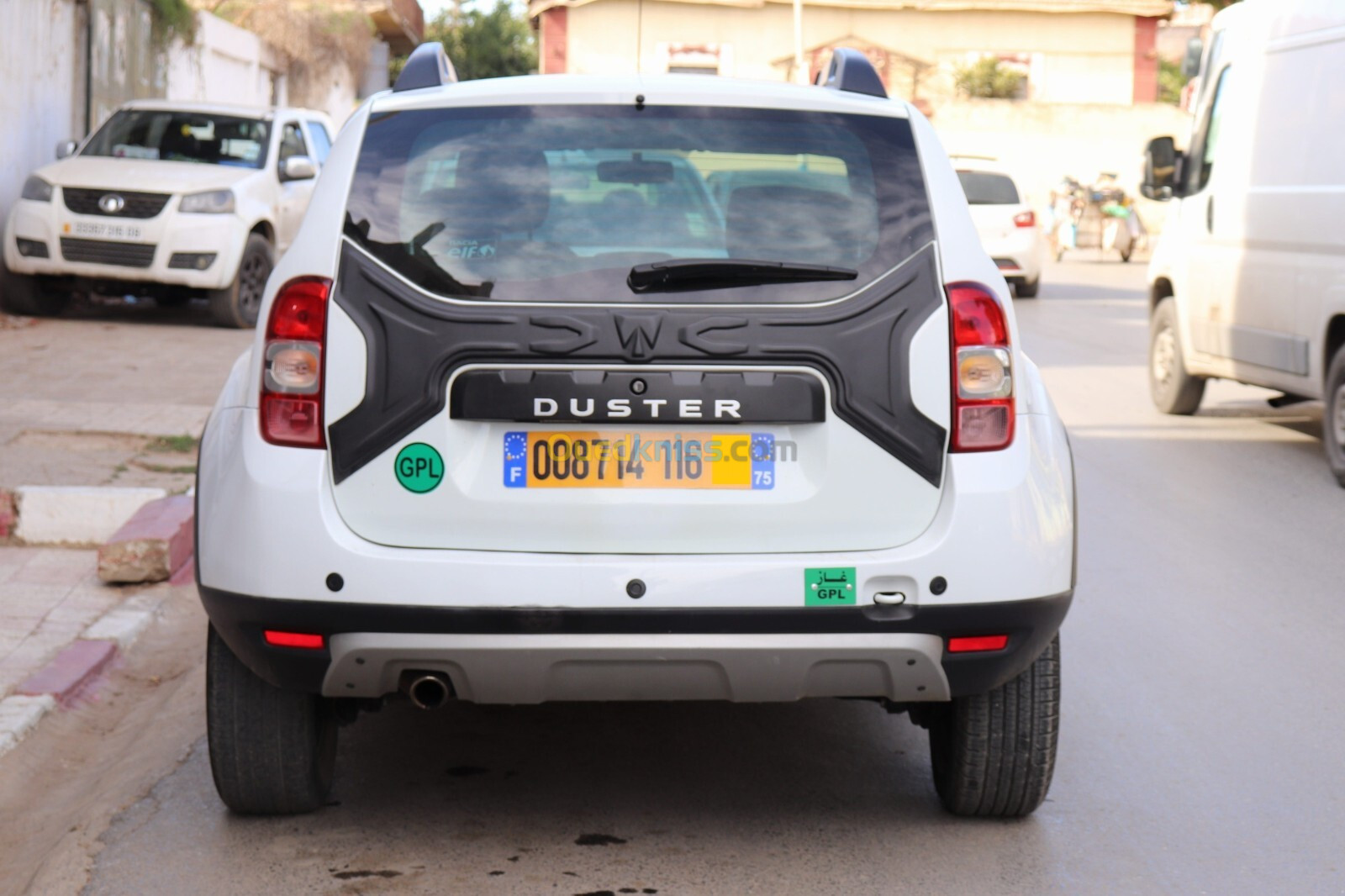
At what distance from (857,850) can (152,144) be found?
13327 millimetres

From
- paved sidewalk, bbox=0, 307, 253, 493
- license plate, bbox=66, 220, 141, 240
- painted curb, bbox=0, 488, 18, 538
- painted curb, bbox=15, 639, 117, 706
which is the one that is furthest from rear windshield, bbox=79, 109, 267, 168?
painted curb, bbox=15, 639, 117, 706

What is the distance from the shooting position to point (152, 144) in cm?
1579

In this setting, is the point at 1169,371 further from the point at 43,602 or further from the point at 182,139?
the point at 182,139

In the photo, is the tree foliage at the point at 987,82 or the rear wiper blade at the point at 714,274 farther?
the tree foliage at the point at 987,82

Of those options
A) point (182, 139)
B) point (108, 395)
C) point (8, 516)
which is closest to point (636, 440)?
point (8, 516)

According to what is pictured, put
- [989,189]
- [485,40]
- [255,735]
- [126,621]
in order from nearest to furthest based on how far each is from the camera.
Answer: [255,735]
[126,621]
[989,189]
[485,40]

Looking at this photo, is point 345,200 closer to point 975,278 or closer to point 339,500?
point 339,500

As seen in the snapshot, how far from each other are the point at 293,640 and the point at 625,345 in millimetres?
920

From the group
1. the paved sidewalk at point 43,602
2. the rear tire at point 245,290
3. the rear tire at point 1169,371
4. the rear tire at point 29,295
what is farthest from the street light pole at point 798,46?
→ the paved sidewalk at point 43,602

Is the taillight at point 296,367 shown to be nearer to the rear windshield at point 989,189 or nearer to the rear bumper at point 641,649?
the rear bumper at point 641,649

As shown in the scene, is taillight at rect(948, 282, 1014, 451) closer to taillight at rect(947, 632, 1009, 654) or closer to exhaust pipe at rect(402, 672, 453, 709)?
taillight at rect(947, 632, 1009, 654)

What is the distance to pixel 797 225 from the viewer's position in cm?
377

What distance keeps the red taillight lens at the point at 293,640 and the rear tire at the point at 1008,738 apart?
144 cm

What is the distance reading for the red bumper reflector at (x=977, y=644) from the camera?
3693mm
